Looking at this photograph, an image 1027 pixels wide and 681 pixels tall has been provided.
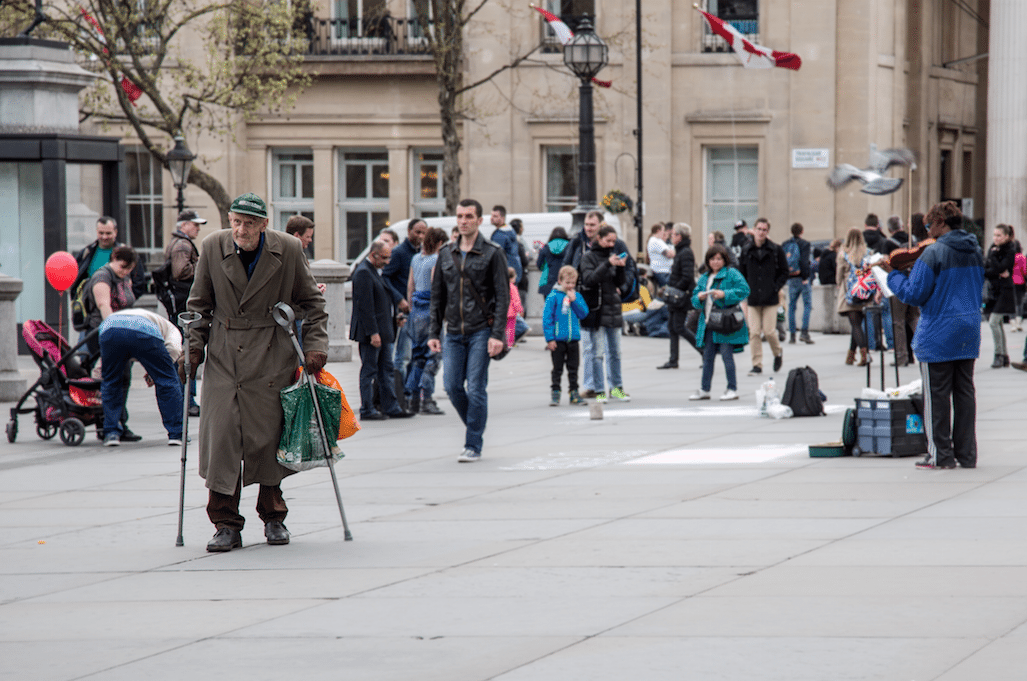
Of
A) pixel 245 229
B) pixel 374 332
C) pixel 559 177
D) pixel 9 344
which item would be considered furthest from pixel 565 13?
pixel 245 229

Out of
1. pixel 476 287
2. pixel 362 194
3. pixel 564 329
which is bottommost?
pixel 564 329

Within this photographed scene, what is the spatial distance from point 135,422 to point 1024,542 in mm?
8972

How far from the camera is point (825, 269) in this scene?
24.2 meters

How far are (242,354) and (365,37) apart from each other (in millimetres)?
30305

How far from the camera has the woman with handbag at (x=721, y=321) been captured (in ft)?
49.7

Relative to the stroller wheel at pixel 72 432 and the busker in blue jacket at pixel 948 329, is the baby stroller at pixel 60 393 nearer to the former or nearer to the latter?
the stroller wheel at pixel 72 432

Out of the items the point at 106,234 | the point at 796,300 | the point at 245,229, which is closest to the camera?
the point at 245,229

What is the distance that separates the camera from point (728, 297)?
15.2 m

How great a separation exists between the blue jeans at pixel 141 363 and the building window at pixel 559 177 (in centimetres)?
2397

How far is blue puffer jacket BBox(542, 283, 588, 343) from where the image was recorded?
15023 millimetres

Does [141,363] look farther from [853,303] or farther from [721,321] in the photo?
[853,303]

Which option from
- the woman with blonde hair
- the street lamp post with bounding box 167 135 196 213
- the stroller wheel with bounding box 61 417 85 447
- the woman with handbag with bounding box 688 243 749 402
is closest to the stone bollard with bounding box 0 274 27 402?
the stroller wheel with bounding box 61 417 85 447

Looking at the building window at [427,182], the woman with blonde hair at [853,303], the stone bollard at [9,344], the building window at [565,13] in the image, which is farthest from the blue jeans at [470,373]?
the building window at [427,182]

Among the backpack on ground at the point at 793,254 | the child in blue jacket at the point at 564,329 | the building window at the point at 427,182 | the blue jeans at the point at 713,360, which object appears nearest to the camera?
the child in blue jacket at the point at 564,329
